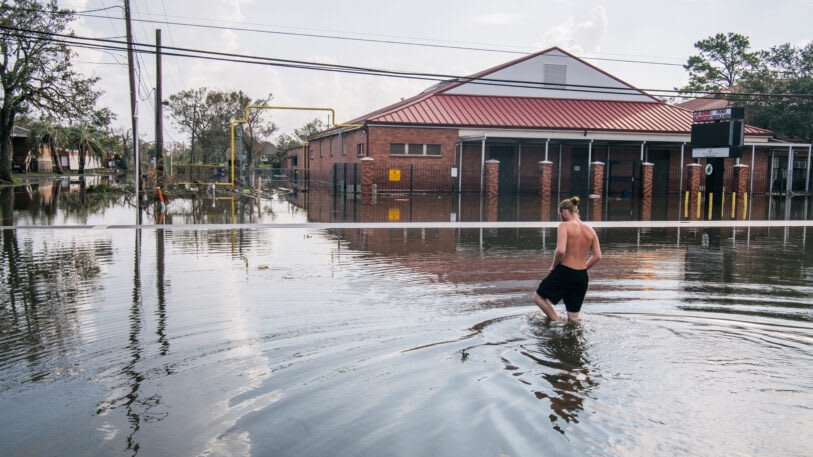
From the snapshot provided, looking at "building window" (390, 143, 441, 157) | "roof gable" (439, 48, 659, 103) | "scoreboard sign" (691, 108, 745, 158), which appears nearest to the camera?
"scoreboard sign" (691, 108, 745, 158)

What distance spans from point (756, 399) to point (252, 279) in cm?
680

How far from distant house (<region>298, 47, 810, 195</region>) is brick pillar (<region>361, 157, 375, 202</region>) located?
1626 millimetres

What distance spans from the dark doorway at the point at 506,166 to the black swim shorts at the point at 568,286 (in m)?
31.6

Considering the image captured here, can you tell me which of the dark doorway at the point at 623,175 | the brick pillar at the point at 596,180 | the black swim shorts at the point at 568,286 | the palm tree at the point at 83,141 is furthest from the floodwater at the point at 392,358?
the palm tree at the point at 83,141

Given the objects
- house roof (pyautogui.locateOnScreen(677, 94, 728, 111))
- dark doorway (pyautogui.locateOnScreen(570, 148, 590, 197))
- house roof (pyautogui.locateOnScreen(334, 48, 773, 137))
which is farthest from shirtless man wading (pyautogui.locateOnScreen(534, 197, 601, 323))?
house roof (pyautogui.locateOnScreen(677, 94, 728, 111))

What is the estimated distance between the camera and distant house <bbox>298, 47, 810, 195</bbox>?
35.9 meters

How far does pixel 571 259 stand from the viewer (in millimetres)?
7133

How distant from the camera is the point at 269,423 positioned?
468cm

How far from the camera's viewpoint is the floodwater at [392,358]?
4508 mm

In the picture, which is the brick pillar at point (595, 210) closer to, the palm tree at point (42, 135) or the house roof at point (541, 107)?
the house roof at point (541, 107)

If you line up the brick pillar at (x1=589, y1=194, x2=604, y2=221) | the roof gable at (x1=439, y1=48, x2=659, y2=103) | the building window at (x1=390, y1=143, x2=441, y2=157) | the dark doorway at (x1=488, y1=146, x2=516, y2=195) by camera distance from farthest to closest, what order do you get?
the roof gable at (x1=439, y1=48, x2=659, y2=103) → the dark doorway at (x1=488, y1=146, x2=516, y2=195) → the building window at (x1=390, y1=143, x2=441, y2=157) → the brick pillar at (x1=589, y1=194, x2=604, y2=221)

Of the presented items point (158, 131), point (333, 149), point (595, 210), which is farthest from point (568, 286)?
point (333, 149)

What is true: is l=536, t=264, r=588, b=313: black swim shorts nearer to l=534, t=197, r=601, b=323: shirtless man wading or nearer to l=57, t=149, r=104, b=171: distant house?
l=534, t=197, r=601, b=323: shirtless man wading

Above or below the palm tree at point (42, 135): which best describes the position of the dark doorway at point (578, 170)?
below
